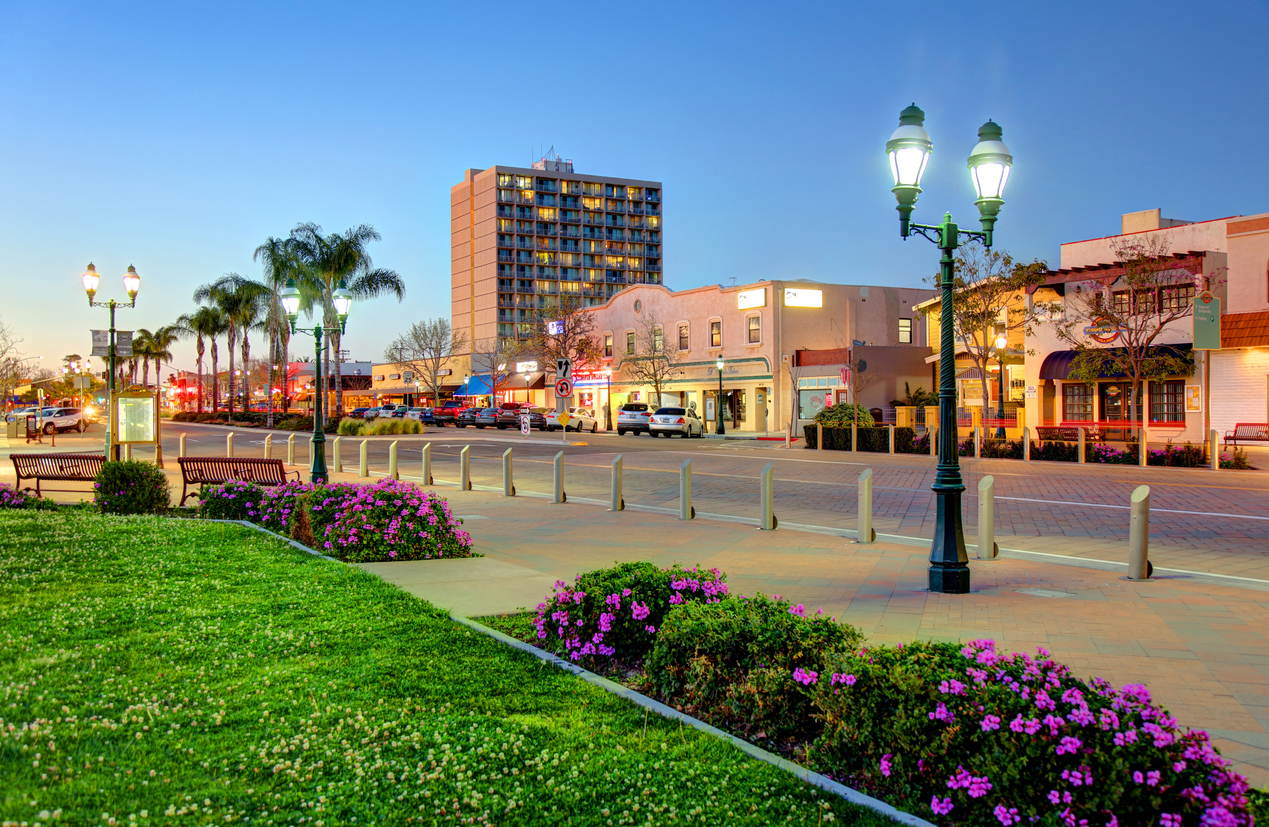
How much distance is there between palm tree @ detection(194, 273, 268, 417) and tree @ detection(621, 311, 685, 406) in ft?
89.0

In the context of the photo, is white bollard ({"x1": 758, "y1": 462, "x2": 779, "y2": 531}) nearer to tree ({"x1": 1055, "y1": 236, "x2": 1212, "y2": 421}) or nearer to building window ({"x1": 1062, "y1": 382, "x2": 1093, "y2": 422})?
tree ({"x1": 1055, "y1": 236, "x2": 1212, "y2": 421})

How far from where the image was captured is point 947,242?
27.2 ft

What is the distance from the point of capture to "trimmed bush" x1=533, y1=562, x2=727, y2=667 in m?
5.37

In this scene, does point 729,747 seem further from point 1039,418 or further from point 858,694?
point 1039,418

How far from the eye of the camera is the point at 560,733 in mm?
4035

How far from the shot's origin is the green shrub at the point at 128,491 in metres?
13.4

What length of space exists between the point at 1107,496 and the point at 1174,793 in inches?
577

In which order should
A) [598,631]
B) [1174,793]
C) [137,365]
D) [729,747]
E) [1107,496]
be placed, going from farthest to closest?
1. [137,365]
2. [1107,496]
3. [598,631]
4. [729,747]
5. [1174,793]

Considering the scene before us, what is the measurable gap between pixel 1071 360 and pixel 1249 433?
6.16 metres

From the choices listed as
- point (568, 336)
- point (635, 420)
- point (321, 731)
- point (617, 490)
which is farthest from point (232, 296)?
point (321, 731)

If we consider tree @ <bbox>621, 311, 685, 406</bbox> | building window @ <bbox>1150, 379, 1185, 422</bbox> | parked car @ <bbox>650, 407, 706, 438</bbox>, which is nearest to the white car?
tree @ <bbox>621, 311, 685, 406</bbox>

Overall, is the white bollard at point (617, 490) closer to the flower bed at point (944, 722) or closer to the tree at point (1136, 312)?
the flower bed at point (944, 722)

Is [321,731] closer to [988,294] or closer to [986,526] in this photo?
[986,526]

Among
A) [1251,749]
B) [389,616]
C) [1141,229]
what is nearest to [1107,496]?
[1251,749]
